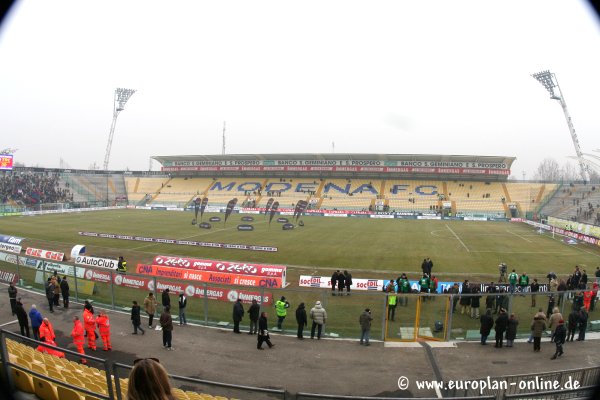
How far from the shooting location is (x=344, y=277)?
1716 centimetres

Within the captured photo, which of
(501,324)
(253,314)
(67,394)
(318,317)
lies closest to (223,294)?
(253,314)

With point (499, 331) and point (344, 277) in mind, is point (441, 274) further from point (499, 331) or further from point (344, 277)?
point (499, 331)

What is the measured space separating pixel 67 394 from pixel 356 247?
27.1 meters

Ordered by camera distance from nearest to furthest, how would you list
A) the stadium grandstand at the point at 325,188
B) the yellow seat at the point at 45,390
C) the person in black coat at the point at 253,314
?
the yellow seat at the point at 45,390 < the person in black coat at the point at 253,314 < the stadium grandstand at the point at 325,188

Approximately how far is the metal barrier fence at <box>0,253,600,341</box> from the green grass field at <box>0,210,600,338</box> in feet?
0.24

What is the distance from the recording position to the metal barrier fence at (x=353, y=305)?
12305 millimetres

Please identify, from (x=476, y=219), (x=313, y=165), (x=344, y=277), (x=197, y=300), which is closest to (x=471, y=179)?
(x=476, y=219)

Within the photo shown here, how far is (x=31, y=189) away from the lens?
65938 mm

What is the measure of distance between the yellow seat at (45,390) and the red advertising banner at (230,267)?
41.1 feet

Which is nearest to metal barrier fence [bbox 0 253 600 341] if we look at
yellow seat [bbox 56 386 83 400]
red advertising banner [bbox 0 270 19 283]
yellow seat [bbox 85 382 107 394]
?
red advertising banner [bbox 0 270 19 283]

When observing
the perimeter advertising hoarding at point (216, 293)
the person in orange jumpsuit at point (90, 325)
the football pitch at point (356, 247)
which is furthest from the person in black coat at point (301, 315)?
the football pitch at point (356, 247)

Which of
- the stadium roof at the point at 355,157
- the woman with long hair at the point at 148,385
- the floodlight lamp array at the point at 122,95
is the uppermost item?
the floodlight lamp array at the point at 122,95

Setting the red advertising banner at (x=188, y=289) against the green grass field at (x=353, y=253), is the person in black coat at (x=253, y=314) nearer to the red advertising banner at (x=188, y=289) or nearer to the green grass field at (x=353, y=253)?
the green grass field at (x=353, y=253)

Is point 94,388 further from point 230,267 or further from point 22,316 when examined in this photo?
point 230,267
